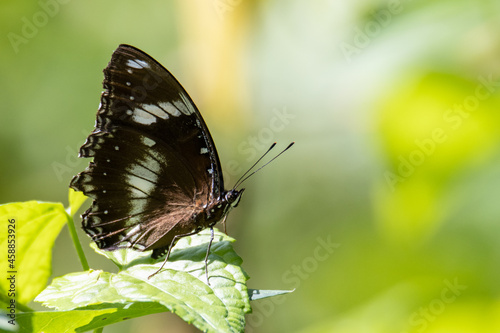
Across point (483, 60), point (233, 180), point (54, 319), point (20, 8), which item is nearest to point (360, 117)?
point (233, 180)

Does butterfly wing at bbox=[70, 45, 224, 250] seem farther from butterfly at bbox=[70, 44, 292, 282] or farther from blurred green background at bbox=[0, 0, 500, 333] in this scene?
blurred green background at bbox=[0, 0, 500, 333]

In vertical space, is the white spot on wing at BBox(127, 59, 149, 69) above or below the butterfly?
above

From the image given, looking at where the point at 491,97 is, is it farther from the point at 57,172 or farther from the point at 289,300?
the point at 57,172

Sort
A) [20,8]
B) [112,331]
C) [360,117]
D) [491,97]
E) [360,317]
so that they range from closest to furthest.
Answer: [491,97], [360,317], [360,117], [20,8], [112,331]

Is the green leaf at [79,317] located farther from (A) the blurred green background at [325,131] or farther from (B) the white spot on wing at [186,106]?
(A) the blurred green background at [325,131]

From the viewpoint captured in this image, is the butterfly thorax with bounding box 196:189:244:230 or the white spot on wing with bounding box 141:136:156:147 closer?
the butterfly thorax with bounding box 196:189:244:230

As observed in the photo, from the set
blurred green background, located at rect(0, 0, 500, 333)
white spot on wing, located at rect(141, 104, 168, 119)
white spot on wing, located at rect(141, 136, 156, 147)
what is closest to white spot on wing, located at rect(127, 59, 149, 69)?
white spot on wing, located at rect(141, 104, 168, 119)

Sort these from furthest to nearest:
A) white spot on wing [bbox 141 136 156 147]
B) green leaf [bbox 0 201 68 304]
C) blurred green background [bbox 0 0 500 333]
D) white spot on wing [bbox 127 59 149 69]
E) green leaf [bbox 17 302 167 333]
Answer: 1. blurred green background [bbox 0 0 500 333]
2. white spot on wing [bbox 141 136 156 147]
3. white spot on wing [bbox 127 59 149 69]
4. green leaf [bbox 0 201 68 304]
5. green leaf [bbox 17 302 167 333]
